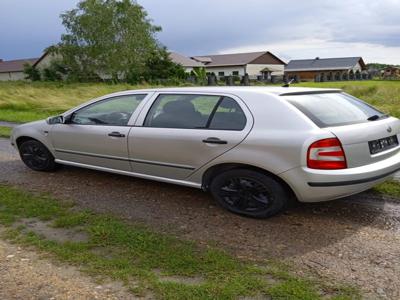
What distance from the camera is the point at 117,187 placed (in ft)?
17.7

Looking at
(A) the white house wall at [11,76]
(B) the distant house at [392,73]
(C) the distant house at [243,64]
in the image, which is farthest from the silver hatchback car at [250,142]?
A: (A) the white house wall at [11,76]

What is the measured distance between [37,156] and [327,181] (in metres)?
4.46

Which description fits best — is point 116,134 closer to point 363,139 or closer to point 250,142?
point 250,142

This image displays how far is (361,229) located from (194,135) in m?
1.97

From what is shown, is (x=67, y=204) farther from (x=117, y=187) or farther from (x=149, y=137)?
(x=149, y=137)

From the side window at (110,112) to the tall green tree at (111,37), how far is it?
139 ft

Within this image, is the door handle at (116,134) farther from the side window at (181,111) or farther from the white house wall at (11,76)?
the white house wall at (11,76)

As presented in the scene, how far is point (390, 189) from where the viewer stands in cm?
506

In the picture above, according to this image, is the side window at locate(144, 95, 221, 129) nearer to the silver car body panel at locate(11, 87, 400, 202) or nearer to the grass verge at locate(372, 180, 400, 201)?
the silver car body panel at locate(11, 87, 400, 202)

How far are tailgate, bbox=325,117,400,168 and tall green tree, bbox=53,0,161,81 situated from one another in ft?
146

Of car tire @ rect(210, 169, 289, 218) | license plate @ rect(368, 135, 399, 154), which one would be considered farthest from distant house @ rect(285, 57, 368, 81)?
car tire @ rect(210, 169, 289, 218)

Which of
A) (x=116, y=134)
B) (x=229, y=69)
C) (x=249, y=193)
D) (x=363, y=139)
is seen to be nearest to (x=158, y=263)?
(x=249, y=193)

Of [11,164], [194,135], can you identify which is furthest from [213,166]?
[11,164]

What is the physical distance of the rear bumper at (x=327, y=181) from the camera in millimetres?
3795
